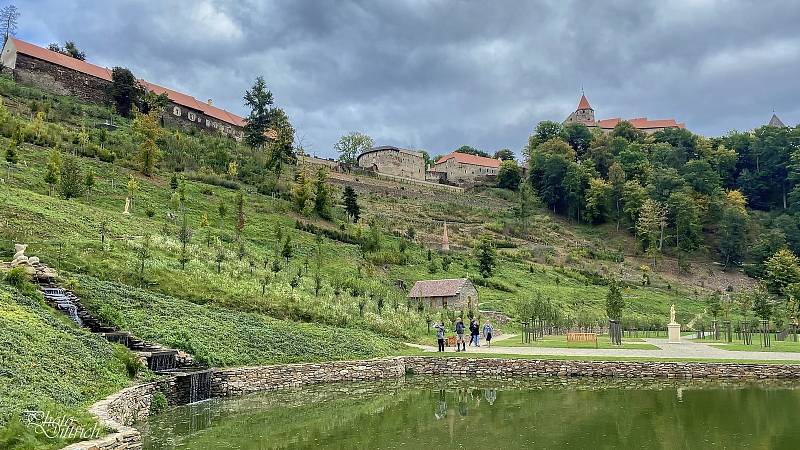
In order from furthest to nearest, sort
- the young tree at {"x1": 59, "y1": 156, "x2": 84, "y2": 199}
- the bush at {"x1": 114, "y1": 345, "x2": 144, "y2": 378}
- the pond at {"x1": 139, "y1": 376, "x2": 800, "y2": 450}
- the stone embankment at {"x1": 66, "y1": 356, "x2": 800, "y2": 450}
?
the young tree at {"x1": 59, "y1": 156, "x2": 84, "y2": 199}, the stone embankment at {"x1": 66, "y1": 356, "x2": 800, "y2": 450}, the bush at {"x1": 114, "y1": 345, "x2": 144, "y2": 378}, the pond at {"x1": 139, "y1": 376, "x2": 800, "y2": 450}

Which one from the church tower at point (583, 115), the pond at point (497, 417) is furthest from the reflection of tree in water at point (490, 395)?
the church tower at point (583, 115)

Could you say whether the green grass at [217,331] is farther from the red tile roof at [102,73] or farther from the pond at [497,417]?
the red tile roof at [102,73]

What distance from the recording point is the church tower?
118188 millimetres

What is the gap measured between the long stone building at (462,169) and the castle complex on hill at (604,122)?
22.3 meters

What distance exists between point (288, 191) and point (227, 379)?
35.5 meters

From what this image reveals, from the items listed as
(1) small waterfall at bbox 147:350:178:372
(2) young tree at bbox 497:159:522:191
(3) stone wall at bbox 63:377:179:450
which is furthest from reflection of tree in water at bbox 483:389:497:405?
(2) young tree at bbox 497:159:522:191

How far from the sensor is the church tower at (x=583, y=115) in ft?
388

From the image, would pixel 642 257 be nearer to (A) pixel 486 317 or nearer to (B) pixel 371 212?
(B) pixel 371 212

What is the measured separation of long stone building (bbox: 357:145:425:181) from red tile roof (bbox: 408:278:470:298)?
51696 millimetres

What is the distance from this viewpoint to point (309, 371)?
18.2 metres

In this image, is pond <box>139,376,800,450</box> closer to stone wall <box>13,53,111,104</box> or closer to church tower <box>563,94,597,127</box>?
stone wall <box>13,53,111,104</box>

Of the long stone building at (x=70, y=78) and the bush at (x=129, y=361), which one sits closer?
the bush at (x=129, y=361)

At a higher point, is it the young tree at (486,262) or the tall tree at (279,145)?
the tall tree at (279,145)

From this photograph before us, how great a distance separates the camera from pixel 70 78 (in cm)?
5988
